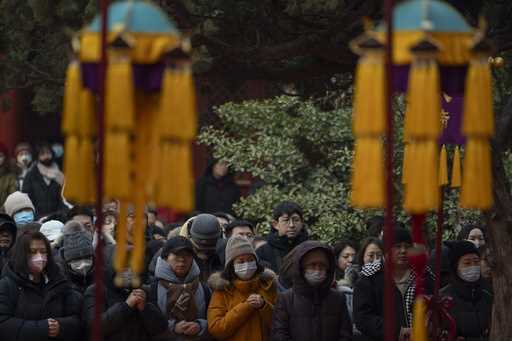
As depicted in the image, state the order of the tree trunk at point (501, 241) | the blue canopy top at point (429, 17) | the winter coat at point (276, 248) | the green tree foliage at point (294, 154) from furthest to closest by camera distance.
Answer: the green tree foliage at point (294, 154), the winter coat at point (276, 248), the tree trunk at point (501, 241), the blue canopy top at point (429, 17)

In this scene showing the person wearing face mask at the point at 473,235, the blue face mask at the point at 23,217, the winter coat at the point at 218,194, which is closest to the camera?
the person wearing face mask at the point at 473,235

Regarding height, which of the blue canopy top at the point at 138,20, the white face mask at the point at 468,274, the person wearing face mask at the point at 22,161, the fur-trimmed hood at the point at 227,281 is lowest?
the fur-trimmed hood at the point at 227,281

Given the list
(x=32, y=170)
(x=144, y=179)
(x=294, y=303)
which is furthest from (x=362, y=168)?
(x=32, y=170)

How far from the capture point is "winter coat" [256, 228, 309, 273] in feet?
42.0

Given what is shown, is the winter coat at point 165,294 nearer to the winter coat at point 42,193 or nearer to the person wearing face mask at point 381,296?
the person wearing face mask at point 381,296

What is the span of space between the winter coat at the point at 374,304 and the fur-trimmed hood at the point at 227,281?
23.0 inches

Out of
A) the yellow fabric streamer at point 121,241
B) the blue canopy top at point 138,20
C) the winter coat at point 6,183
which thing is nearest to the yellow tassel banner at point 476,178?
the blue canopy top at point 138,20

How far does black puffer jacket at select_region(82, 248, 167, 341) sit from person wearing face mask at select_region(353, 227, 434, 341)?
4.59 feet

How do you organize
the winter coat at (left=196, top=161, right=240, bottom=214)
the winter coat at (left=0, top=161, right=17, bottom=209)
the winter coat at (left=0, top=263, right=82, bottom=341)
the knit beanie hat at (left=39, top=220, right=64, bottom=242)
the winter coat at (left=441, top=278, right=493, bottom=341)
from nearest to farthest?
the winter coat at (left=0, top=263, right=82, bottom=341) < the winter coat at (left=441, top=278, right=493, bottom=341) < the knit beanie hat at (left=39, top=220, right=64, bottom=242) < the winter coat at (left=196, top=161, right=240, bottom=214) < the winter coat at (left=0, top=161, right=17, bottom=209)

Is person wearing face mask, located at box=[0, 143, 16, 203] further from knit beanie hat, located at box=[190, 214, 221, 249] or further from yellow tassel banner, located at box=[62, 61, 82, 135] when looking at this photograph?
yellow tassel banner, located at box=[62, 61, 82, 135]

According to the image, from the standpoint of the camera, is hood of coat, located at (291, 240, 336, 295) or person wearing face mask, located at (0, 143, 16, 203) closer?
hood of coat, located at (291, 240, 336, 295)

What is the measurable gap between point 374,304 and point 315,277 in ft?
1.80

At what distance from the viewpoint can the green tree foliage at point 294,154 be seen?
1558 cm

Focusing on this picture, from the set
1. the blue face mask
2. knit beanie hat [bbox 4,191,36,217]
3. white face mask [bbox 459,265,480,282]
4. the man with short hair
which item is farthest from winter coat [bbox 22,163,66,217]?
white face mask [bbox 459,265,480,282]
